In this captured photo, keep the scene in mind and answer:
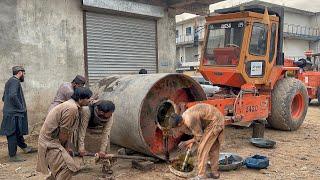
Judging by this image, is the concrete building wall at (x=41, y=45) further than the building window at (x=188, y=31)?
No

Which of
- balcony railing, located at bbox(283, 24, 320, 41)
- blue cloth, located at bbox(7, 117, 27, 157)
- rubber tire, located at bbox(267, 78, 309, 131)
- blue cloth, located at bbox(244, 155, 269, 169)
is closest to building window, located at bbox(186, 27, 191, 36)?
balcony railing, located at bbox(283, 24, 320, 41)

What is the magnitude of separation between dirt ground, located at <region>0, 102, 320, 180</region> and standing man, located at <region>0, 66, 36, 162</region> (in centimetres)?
34

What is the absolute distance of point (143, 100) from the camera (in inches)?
211

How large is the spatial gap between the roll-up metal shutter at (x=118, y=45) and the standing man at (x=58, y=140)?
497 centimetres

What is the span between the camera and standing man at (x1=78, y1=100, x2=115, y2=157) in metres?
4.53

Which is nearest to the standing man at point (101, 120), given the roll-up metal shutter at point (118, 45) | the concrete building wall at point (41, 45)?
the concrete building wall at point (41, 45)

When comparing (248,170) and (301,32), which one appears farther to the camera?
(301,32)

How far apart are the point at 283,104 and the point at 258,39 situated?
5.68ft

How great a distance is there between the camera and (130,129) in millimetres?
5477

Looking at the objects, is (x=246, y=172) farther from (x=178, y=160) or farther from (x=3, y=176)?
(x=3, y=176)

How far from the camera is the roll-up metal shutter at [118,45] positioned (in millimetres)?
9109

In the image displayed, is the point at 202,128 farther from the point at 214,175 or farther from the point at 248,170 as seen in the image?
the point at 248,170

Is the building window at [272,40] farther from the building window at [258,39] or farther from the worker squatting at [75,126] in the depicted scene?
the worker squatting at [75,126]

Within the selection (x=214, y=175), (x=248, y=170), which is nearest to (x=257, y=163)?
(x=248, y=170)
